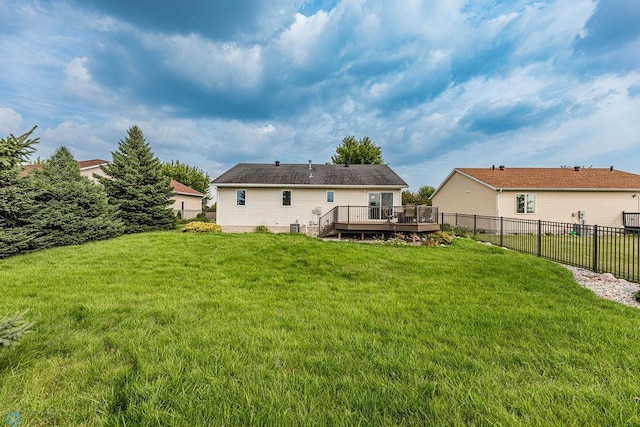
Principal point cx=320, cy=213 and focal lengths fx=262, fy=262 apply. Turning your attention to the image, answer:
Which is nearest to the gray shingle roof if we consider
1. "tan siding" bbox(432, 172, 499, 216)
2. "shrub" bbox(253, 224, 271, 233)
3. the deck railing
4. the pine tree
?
"shrub" bbox(253, 224, 271, 233)

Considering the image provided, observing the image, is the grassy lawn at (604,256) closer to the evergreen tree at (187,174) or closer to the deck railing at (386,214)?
the deck railing at (386,214)

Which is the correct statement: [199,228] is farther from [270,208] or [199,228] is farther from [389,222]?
[389,222]

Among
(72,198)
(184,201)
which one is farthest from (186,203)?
(72,198)

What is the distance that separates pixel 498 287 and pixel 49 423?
6.38 meters

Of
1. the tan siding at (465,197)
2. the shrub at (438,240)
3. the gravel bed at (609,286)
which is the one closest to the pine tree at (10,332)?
the gravel bed at (609,286)

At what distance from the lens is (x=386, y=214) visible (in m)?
13.4

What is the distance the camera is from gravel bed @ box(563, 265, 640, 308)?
4895mm

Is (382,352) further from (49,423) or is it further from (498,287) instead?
(498,287)

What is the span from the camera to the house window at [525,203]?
61.3 feet

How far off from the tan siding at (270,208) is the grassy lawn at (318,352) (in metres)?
11.4

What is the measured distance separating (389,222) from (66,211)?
13.7m

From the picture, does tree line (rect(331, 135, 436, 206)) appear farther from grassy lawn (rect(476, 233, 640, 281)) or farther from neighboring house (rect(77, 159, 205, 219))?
grassy lawn (rect(476, 233, 640, 281))

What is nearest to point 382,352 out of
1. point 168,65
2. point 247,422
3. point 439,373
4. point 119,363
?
point 439,373

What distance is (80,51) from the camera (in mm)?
9438
